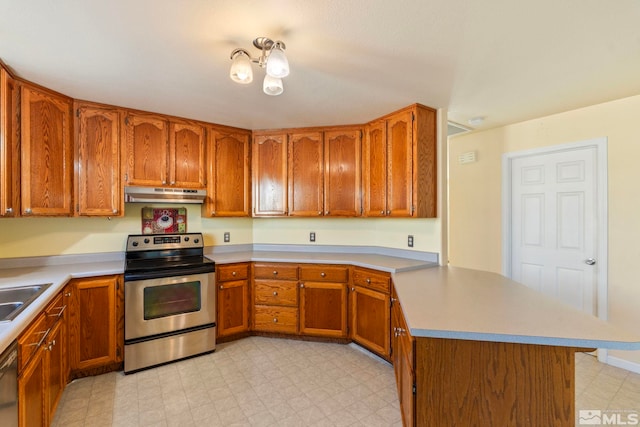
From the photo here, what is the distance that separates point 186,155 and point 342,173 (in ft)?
5.33

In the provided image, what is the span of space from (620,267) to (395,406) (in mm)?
2274

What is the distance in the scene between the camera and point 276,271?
119 inches

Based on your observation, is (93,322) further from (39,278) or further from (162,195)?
(162,195)

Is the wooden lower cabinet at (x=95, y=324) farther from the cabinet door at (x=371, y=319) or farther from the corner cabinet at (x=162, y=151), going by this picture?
the cabinet door at (x=371, y=319)

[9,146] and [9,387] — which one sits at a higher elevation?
[9,146]

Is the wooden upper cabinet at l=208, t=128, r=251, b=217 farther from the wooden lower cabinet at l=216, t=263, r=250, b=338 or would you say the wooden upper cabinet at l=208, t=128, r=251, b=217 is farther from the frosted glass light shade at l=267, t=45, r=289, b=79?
the frosted glass light shade at l=267, t=45, r=289, b=79

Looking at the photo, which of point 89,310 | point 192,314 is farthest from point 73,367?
point 192,314

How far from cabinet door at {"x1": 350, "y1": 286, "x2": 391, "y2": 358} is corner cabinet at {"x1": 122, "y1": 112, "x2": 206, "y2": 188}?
1991 millimetres

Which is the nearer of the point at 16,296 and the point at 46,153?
the point at 16,296

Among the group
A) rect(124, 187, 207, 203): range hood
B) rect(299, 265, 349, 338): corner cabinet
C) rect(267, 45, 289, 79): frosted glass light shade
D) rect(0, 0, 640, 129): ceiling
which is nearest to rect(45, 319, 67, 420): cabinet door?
rect(124, 187, 207, 203): range hood

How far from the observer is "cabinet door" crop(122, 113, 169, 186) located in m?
2.70

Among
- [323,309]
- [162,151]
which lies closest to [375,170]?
[323,309]

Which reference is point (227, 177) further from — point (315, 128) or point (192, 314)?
point (192, 314)

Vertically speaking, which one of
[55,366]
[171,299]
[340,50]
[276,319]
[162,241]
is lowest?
[276,319]
